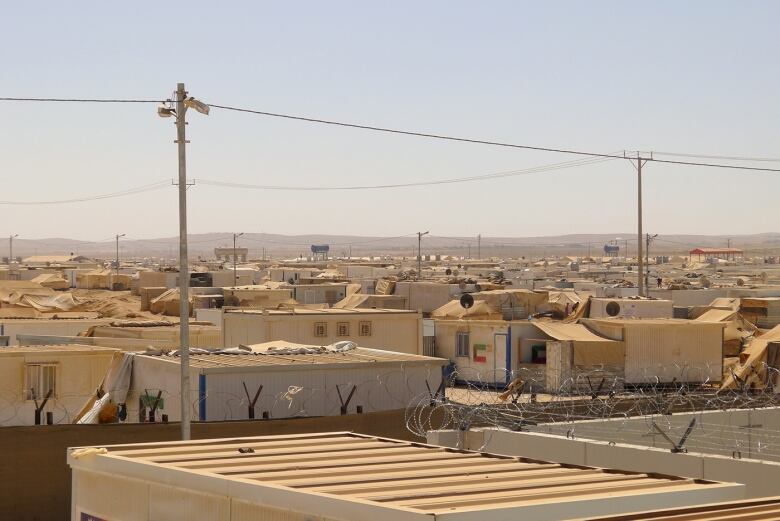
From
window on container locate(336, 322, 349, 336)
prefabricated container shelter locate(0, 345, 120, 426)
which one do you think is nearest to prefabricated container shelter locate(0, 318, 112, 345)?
window on container locate(336, 322, 349, 336)

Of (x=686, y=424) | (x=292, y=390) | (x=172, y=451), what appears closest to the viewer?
(x=172, y=451)

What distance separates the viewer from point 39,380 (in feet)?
73.5

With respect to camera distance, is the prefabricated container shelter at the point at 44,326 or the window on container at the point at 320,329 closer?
the window on container at the point at 320,329

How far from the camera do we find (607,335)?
30.8m

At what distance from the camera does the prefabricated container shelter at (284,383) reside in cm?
1916

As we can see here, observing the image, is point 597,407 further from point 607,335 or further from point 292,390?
point 607,335

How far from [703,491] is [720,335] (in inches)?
946

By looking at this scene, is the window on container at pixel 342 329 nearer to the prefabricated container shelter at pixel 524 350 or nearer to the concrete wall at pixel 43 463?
the prefabricated container shelter at pixel 524 350

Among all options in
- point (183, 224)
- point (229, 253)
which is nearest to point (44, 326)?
point (183, 224)

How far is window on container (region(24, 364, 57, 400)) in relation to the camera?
875 inches

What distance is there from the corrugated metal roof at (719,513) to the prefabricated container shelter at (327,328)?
22525mm

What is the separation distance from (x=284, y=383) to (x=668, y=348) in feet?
46.2

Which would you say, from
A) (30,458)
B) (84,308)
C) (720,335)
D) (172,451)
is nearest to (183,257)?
(30,458)

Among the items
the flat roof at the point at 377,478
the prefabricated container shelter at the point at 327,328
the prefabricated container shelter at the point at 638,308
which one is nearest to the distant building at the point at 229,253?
the prefabricated container shelter at the point at 638,308
